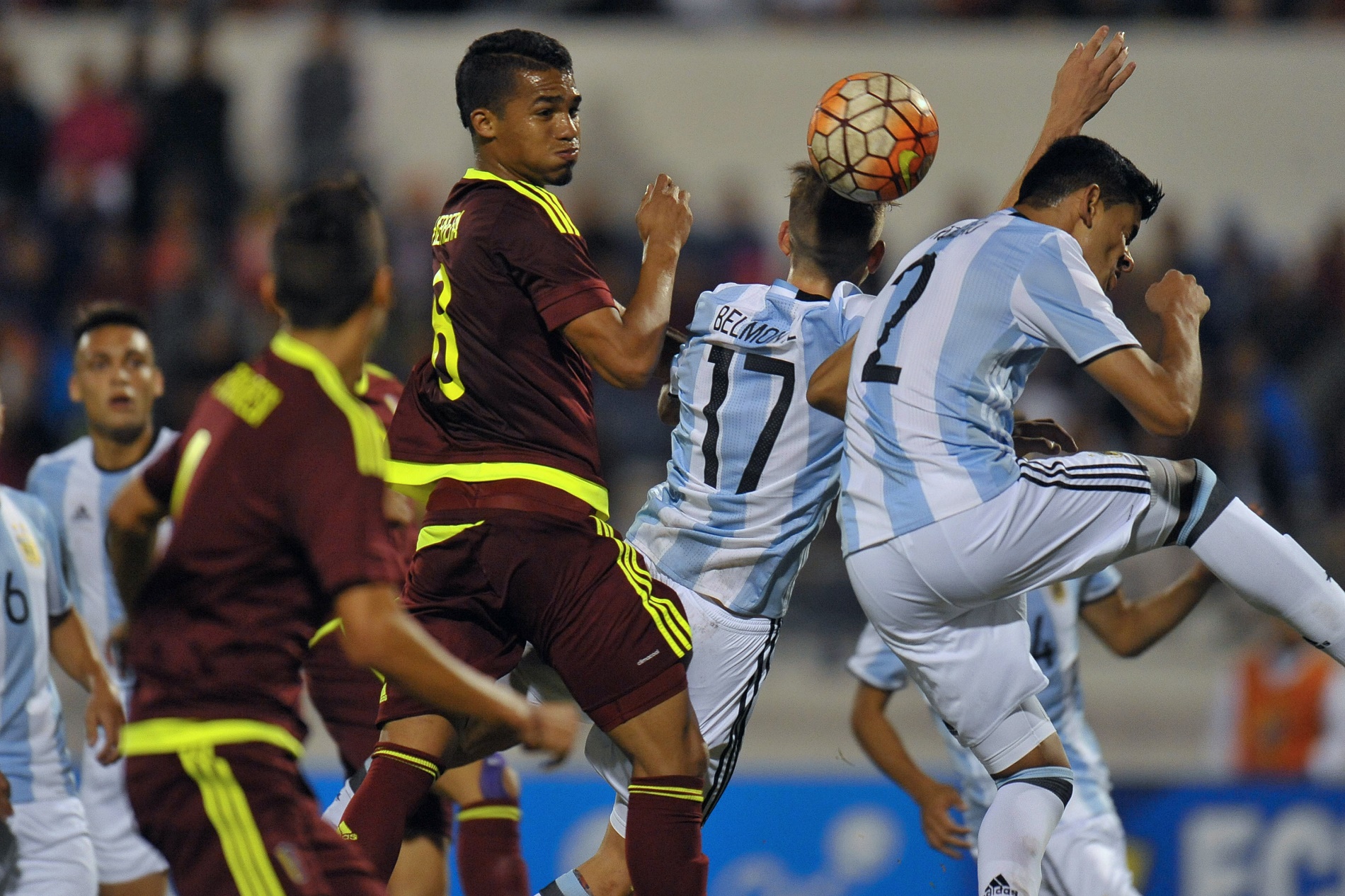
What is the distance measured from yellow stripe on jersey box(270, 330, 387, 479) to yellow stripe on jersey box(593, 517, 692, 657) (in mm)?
1237

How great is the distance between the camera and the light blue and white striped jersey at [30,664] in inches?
217

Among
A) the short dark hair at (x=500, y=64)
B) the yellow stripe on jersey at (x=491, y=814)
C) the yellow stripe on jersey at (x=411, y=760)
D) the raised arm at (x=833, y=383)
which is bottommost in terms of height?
the yellow stripe on jersey at (x=491, y=814)

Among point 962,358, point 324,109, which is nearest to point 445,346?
point 962,358

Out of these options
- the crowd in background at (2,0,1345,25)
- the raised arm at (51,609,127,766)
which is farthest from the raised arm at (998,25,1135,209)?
the crowd in background at (2,0,1345,25)

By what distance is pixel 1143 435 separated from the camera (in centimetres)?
1212

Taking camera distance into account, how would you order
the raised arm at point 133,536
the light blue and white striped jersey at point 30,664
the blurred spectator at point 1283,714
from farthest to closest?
the blurred spectator at point 1283,714, the light blue and white striped jersey at point 30,664, the raised arm at point 133,536

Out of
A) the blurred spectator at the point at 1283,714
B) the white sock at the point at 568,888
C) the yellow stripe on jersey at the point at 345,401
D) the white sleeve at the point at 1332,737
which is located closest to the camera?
the yellow stripe on jersey at the point at 345,401

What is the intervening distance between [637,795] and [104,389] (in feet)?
10.3

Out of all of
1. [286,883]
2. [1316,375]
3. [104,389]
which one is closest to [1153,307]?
[286,883]

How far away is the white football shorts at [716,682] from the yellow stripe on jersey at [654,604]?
8.1 inches

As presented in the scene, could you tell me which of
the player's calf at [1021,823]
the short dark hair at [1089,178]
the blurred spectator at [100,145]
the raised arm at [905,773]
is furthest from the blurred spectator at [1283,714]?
the blurred spectator at [100,145]

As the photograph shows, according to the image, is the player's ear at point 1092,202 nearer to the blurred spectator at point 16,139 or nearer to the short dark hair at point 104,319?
the short dark hair at point 104,319

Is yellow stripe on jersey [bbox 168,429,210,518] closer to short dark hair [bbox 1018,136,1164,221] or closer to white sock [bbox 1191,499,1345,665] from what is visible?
short dark hair [bbox 1018,136,1164,221]

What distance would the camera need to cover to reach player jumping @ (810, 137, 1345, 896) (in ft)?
14.7
